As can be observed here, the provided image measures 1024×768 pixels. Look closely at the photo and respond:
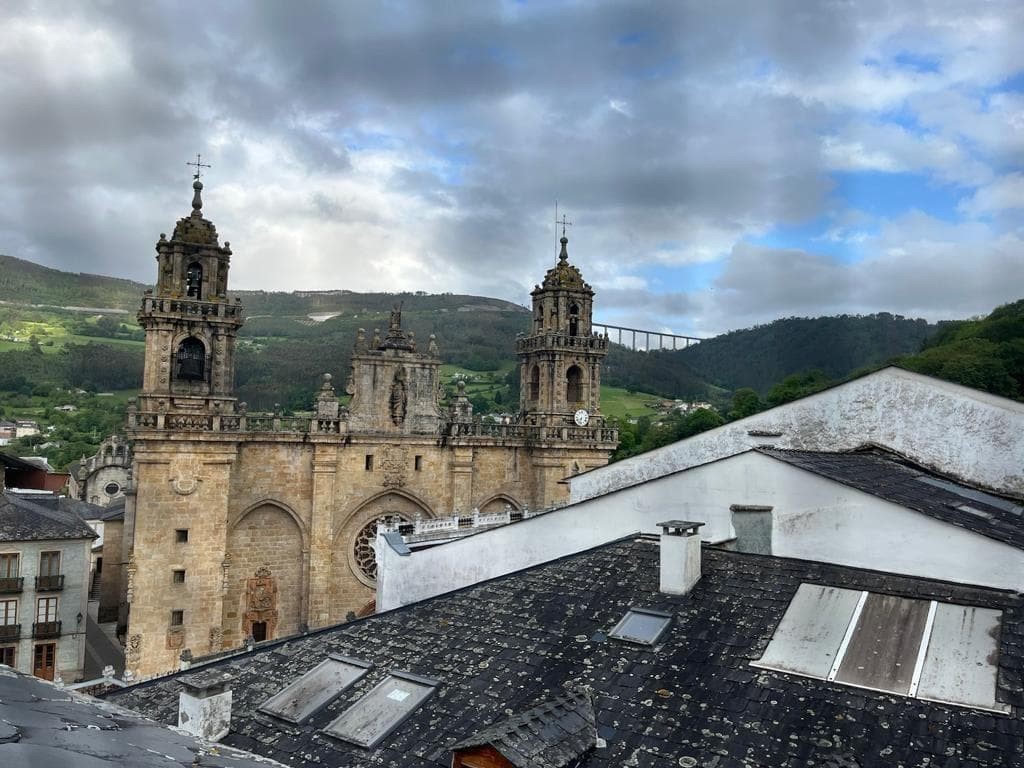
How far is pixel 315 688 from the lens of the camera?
1057 centimetres

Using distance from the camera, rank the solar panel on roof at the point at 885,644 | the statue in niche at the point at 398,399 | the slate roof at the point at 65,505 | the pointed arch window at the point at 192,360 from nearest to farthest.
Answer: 1. the solar panel on roof at the point at 885,644
2. the pointed arch window at the point at 192,360
3. the statue in niche at the point at 398,399
4. the slate roof at the point at 65,505

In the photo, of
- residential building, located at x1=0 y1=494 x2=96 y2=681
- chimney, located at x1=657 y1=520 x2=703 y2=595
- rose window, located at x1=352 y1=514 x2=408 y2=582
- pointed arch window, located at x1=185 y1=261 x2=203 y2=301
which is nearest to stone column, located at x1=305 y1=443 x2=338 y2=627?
rose window, located at x1=352 y1=514 x2=408 y2=582

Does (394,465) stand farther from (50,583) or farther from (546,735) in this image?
(546,735)

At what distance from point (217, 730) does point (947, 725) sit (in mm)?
8104

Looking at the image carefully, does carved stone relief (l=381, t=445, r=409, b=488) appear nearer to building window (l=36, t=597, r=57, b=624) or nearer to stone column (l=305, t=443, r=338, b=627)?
stone column (l=305, t=443, r=338, b=627)

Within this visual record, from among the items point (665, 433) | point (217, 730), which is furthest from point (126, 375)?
point (217, 730)

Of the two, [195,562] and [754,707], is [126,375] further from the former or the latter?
[754,707]

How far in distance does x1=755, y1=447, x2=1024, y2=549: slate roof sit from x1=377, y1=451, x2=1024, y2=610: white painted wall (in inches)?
10.9

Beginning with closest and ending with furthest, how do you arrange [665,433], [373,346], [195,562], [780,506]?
1. [780,506]
2. [195,562]
3. [373,346]
4. [665,433]

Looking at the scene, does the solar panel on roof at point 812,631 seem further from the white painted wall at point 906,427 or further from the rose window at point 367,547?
the rose window at point 367,547

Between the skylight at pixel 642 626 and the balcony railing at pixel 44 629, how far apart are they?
91.9 ft

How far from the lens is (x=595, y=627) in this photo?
36.4ft

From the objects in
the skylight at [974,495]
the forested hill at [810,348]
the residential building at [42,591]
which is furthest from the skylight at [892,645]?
the forested hill at [810,348]

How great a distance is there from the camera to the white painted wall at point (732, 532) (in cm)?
1183
